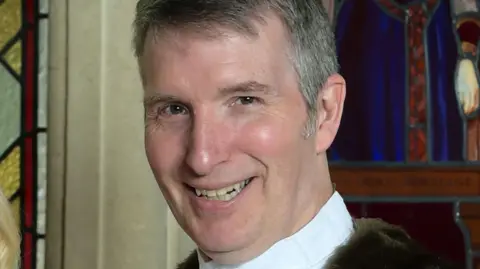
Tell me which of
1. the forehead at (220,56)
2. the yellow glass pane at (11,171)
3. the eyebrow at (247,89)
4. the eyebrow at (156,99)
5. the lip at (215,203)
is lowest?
the yellow glass pane at (11,171)

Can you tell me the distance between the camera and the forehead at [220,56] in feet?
3.21

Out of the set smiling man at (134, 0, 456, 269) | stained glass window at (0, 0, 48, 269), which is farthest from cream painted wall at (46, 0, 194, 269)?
smiling man at (134, 0, 456, 269)

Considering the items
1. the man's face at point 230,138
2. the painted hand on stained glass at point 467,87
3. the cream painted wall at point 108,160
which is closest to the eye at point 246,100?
the man's face at point 230,138

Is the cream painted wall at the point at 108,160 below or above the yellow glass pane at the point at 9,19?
below

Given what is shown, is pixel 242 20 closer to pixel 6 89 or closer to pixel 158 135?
pixel 158 135

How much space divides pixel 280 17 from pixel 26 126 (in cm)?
109

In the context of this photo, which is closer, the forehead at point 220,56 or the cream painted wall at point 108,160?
the forehead at point 220,56

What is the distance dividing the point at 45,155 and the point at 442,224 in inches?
36.7

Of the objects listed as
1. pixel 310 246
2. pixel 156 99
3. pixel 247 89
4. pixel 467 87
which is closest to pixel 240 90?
pixel 247 89

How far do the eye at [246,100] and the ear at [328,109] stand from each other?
0.10 metres

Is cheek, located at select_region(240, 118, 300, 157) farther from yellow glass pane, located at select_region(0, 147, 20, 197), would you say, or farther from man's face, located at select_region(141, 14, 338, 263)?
yellow glass pane, located at select_region(0, 147, 20, 197)

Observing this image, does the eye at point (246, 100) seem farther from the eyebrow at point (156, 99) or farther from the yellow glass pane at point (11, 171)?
the yellow glass pane at point (11, 171)

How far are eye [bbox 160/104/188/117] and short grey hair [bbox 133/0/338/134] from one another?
3.5 inches

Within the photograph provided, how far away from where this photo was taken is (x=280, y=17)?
39.7 inches
